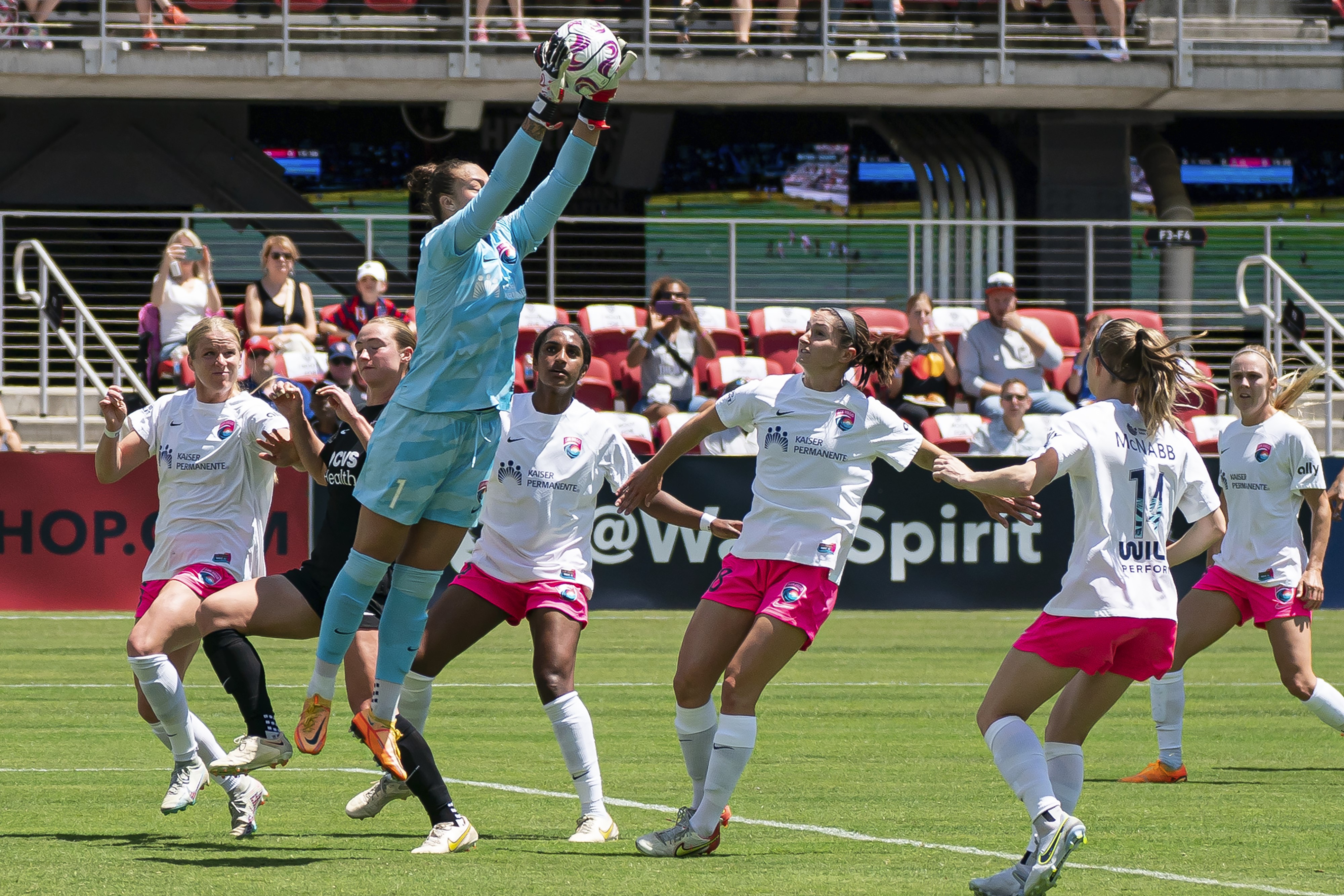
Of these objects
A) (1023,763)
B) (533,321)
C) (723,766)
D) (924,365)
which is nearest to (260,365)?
(533,321)

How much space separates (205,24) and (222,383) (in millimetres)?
12369

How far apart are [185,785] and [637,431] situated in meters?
8.69

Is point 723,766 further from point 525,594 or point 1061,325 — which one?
point 1061,325

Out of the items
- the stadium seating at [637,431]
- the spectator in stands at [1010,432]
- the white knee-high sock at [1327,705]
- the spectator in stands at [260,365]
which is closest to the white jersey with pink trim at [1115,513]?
the white knee-high sock at [1327,705]

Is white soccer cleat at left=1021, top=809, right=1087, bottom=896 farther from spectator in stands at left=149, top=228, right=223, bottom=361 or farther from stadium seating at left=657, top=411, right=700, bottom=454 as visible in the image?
spectator in stands at left=149, top=228, right=223, bottom=361

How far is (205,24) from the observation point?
1800 cm

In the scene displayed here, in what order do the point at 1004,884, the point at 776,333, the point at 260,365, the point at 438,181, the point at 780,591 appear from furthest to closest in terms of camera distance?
the point at 776,333 < the point at 260,365 < the point at 780,591 < the point at 438,181 < the point at 1004,884

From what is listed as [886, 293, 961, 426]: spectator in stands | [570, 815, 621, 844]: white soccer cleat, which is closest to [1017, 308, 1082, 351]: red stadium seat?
[886, 293, 961, 426]: spectator in stands

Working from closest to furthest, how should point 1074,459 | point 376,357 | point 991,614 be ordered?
point 1074,459 < point 376,357 < point 991,614

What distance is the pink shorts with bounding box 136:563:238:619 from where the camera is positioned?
6566 mm

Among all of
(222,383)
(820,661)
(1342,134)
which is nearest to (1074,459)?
(222,383)

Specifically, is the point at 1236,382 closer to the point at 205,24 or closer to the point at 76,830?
the point at 76,830

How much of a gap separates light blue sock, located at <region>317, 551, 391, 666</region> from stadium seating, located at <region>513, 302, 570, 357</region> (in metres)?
10.1

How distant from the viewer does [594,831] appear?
247 inches
